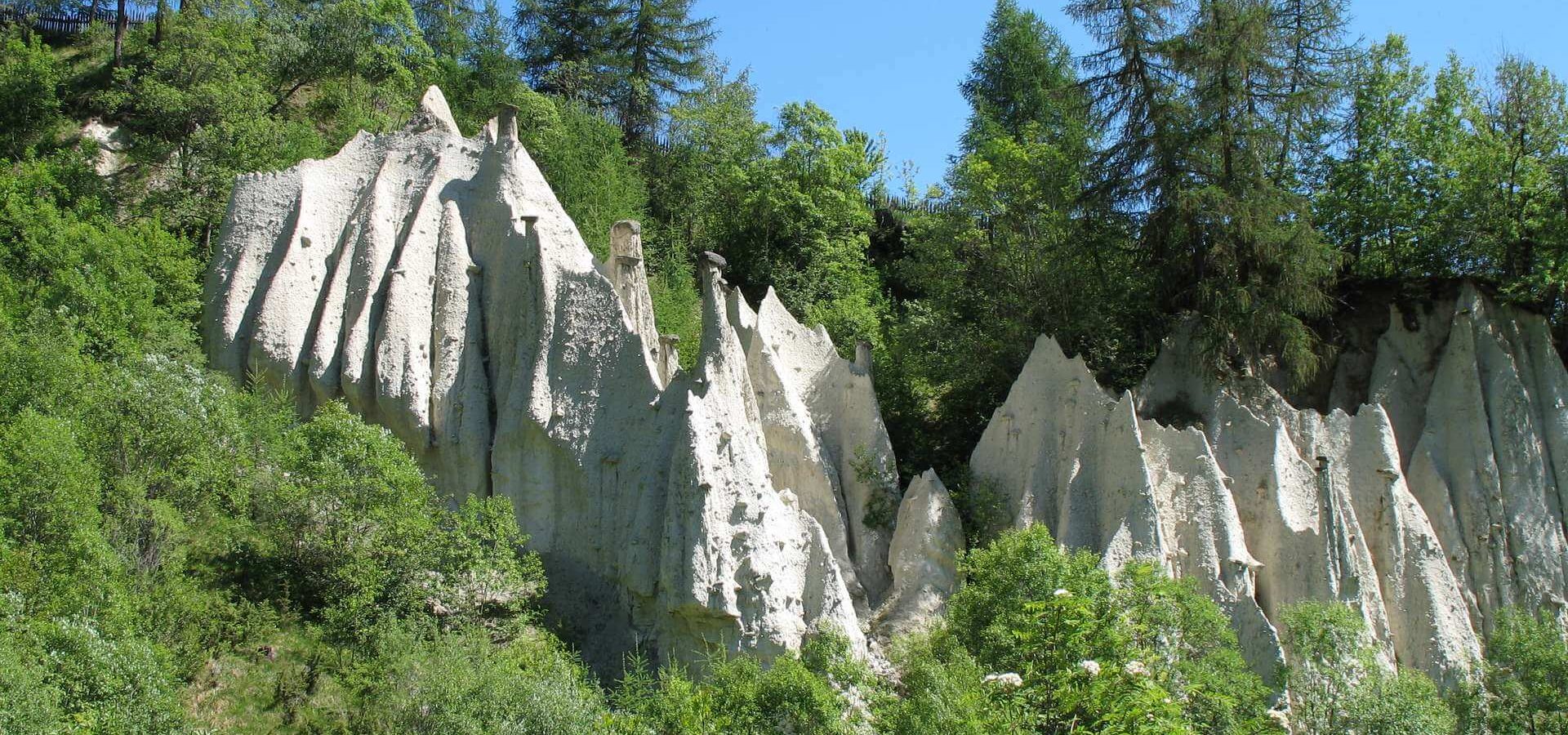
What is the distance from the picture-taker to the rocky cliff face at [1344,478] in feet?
68.0

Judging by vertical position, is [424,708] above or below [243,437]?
below

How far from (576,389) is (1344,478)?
12695 millimetres

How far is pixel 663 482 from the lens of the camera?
1980 cm

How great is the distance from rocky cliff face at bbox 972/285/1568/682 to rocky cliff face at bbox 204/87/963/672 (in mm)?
2519

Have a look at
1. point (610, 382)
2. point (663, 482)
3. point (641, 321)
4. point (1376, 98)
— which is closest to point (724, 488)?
point (663, 482)

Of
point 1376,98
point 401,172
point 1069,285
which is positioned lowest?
point 1069,285

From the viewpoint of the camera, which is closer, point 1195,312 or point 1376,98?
point 1195,312

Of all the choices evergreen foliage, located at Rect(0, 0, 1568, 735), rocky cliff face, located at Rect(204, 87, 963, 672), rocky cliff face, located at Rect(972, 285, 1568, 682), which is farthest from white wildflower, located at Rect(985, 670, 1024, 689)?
rocky cliff face, located at Rect(972, 285, 1568, 682)

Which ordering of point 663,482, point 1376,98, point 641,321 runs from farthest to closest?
point 1376,98 < point 641,321 < point 663,482

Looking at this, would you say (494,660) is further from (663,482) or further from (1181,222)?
(1181,222)

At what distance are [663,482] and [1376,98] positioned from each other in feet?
56.9

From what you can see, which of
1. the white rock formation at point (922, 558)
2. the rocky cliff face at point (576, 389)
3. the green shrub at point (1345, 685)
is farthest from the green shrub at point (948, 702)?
the green shrub at point (1345, 685)

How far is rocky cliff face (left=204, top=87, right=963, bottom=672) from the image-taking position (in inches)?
757

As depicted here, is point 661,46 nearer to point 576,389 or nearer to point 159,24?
point 159,24
